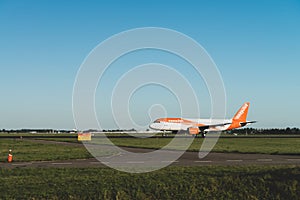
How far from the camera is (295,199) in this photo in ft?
35.6

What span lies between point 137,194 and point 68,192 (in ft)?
7.82

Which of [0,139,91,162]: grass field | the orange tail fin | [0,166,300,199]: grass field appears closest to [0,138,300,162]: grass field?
[0,139,91,162]: grass field

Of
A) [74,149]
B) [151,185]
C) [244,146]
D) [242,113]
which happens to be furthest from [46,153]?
[242,113]

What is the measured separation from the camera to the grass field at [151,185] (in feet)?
37.8

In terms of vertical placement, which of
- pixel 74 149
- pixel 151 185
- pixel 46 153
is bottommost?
pixel 151 185

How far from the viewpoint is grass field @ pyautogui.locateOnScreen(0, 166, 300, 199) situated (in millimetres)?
11508

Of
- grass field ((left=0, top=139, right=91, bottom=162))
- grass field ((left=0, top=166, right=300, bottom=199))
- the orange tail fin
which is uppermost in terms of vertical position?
the orange tail fin

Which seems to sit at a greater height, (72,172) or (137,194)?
(72,172)

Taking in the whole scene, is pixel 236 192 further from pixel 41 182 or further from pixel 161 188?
pixel 41 182

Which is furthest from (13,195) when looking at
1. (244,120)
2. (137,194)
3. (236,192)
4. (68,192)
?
(244,120)

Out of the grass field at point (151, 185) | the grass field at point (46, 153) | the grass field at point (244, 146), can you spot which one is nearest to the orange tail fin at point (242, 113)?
the grass field at point (244, 146)

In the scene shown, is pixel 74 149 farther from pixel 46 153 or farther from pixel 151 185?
pixel 151 185

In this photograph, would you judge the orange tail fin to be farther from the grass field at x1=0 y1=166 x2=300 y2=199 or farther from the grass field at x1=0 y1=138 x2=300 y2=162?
the grass field at x1=0 y1=166 x2=300 y2=199

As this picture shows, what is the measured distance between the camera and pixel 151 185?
13.1 m
